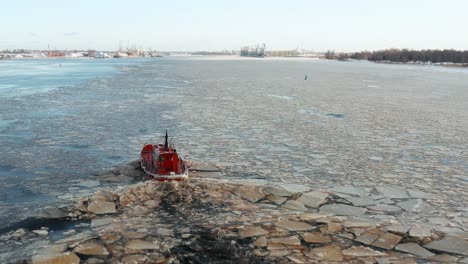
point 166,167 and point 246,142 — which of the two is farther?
point 246,142

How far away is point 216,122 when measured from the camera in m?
12.1

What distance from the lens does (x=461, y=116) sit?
15023mm

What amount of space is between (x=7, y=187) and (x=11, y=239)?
6.55ft

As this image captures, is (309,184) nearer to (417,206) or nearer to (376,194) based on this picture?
(376,194)

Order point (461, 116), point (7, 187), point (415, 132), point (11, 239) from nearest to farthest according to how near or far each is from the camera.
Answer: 1. point (11, 239)
2. point (7, 187)
3. point (415, 132)
4. point (461, 116)

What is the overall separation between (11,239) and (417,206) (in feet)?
16.4

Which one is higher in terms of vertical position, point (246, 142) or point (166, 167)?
point (166, 167)

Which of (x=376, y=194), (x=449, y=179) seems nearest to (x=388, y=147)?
(x=449, y=179)

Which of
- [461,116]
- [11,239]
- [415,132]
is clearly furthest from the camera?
[461,116]

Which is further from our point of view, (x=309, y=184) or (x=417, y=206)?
(x=309, y=184)

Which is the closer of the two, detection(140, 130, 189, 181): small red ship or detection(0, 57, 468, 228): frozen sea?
detection(140, 130, 189, 181): small red ship

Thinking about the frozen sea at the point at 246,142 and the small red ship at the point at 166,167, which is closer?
the small red ship at the point at 166,167

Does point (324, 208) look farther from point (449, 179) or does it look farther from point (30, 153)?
point (30, 153)

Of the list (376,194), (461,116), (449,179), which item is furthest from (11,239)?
(461,116)
